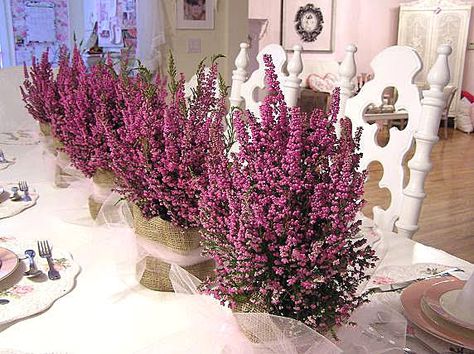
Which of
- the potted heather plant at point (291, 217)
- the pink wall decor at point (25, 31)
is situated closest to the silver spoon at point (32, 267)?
the potted heather plant at point (291, 217)

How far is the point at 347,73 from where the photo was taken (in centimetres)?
156

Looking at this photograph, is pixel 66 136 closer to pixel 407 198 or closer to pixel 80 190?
pixel 80 190

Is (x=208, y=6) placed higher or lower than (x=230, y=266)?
higher

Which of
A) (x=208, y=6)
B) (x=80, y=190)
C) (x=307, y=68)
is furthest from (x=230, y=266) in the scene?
(x=307, y=68)

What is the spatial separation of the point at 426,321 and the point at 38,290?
64cm

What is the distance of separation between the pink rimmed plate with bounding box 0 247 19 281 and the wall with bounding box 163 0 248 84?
117 inches

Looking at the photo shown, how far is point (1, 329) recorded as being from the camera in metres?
0.78

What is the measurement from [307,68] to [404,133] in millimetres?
6318

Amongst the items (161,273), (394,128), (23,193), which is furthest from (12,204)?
(394,128)

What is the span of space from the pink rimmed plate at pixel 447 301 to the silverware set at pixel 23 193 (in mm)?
992

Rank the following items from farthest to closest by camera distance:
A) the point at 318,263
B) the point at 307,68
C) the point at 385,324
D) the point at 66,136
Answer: the point at 307,68 < the point at 66,136 < the point at 385,324 < the point at 318,263

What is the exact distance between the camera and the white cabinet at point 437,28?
7.29 m

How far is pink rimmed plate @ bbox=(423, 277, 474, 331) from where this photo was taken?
2.51 feet

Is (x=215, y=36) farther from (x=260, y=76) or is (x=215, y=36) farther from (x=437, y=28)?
(x=437, y=28)
